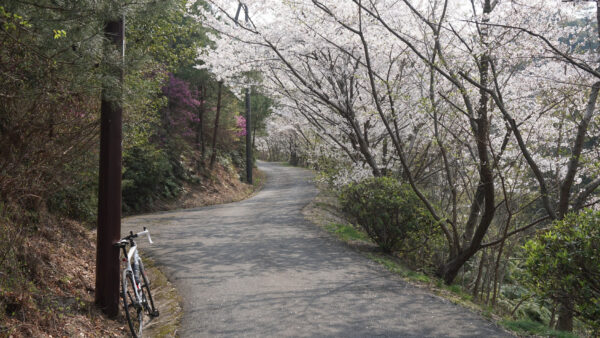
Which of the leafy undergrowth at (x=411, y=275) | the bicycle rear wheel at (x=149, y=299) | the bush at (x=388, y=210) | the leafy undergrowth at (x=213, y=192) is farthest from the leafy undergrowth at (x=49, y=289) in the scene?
the leafy undergrowth at (x=213, y=192)

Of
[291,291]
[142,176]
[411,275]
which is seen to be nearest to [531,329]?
[411,275]

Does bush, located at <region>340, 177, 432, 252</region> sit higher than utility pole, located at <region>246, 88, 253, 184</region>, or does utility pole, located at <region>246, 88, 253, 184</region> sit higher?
utility pole, located at <region>246, 88, 253, 184</region>

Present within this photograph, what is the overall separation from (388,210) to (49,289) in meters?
6.08

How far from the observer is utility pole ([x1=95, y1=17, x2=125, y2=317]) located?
478cm

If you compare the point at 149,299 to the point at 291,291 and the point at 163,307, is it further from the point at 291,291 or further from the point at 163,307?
the point at 291,291

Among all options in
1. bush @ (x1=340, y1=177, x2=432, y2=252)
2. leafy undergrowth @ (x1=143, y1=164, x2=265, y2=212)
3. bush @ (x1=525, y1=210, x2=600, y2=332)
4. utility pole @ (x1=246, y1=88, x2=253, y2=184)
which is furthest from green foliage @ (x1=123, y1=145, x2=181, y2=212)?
bush @ (x1=525, y1=210, x2=600, y2=332)

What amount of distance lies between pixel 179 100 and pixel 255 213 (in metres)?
8.96

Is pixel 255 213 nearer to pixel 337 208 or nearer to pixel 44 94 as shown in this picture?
pixel 337 208

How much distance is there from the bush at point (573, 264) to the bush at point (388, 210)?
13.0 feet

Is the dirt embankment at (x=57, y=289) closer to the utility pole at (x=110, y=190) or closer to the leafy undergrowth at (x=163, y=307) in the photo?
the leafy undergrowth at (x=163, y=307)

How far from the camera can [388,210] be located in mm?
8664

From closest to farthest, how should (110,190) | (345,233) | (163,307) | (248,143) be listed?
(110,190) → (163,307) → (345,233) → (248,143)

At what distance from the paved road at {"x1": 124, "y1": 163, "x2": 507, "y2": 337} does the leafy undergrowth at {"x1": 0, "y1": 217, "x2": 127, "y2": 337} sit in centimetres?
113

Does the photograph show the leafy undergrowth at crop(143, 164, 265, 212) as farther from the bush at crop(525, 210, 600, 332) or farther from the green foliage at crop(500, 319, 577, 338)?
the bush at crop(525, 210, 600, 332)
